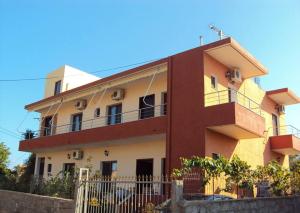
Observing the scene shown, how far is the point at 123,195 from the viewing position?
361 inches

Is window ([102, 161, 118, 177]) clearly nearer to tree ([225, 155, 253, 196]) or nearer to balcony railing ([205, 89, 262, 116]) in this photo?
balcony railing ([205, 89, 262, 116])

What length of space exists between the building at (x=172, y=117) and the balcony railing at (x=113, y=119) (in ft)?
0.19

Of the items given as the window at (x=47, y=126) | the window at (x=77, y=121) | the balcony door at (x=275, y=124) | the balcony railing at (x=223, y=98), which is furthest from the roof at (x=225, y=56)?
the window at (x=47, y=126)

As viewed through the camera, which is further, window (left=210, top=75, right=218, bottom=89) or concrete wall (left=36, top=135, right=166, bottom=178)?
concrete wall (left=36, top=135, right=166, bottom=178)

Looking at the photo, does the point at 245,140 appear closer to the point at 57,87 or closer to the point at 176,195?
the point at 176,195

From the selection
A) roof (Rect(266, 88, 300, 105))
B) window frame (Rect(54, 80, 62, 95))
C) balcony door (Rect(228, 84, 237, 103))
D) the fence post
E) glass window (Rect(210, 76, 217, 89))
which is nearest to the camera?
the fence post

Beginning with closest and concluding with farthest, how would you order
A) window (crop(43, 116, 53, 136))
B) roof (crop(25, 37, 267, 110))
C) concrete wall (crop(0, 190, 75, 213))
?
concrete wall (crop(0, 190, 75, 213)) → roof (crop(25, 37, 267, 110)) → window (crop(43, 116, 53, 136))

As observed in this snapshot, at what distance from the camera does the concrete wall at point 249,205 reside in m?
7.92

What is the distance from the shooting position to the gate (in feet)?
28.1

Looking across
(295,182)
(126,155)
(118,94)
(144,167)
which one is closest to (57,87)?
(118,94)

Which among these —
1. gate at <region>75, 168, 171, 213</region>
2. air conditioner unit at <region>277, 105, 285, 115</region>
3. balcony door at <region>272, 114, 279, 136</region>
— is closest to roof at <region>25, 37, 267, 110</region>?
balcony door at <region>272, 114, 279, 136</region>

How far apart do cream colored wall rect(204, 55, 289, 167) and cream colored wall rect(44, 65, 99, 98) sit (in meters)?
14.2

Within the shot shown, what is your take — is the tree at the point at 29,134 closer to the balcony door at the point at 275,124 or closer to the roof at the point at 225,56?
the roof at the point at 225,56

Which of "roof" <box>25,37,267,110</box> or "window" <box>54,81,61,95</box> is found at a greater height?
"window" <box>54,81,61,95</box>
